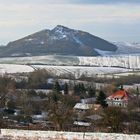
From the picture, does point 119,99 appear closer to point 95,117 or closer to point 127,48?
point 95,117

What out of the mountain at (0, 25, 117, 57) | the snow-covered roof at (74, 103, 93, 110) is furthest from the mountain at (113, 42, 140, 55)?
the snow-covered roof at (74, 103, 93, 110)

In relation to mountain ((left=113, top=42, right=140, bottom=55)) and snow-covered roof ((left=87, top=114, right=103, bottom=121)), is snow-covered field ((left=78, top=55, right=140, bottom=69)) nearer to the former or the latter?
mountain ((left=113, top=42, right=140, bottom=55))

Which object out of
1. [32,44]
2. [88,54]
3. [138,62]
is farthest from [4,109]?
[32,44]

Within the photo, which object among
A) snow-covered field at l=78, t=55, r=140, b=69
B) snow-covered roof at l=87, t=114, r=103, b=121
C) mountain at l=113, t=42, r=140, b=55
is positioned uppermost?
mountain at l=113, t=42, r=140, b=55

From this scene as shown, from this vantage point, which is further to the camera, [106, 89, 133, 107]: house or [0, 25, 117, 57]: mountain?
[0, 25, 117, 57]: mountain

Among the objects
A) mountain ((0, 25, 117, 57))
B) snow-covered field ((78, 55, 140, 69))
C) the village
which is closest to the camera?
the village

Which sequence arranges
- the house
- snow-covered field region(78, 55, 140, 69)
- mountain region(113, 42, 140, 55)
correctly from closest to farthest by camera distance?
1. the house
2. snow-covered field region(78, 55, 140, 69)
3. mountain region(113, 42, 140, 55)
